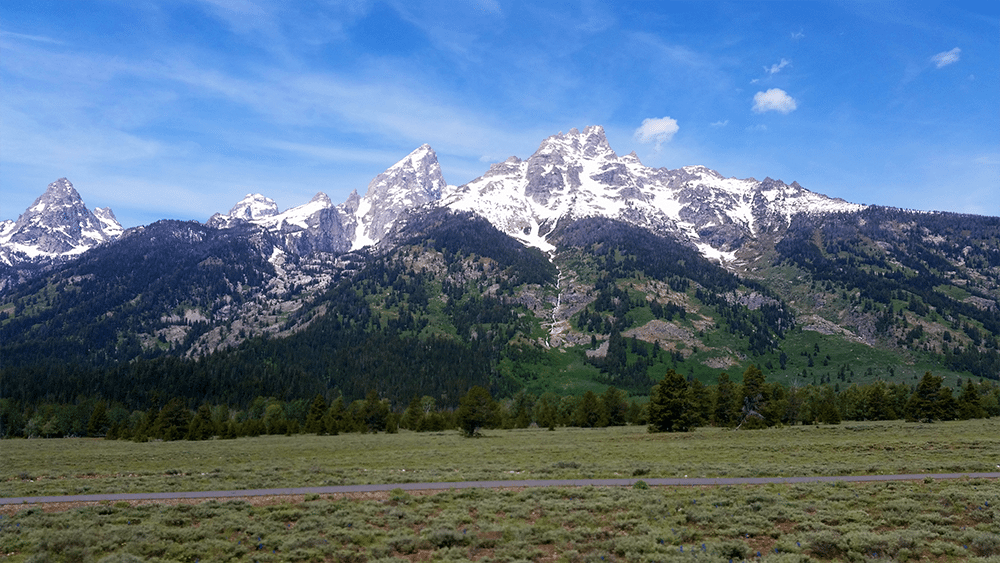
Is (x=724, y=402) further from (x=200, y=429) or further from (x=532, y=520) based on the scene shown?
(x=200, y=429)

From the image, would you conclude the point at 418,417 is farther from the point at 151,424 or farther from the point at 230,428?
the point at 151,424

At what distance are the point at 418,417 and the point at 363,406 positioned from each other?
12713mm

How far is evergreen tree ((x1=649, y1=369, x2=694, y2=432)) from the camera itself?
7656cm

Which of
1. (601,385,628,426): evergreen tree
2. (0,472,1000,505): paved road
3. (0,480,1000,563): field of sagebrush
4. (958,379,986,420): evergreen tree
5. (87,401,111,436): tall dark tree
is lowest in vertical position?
(87,401,111,436): tall dark tree

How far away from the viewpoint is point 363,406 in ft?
360

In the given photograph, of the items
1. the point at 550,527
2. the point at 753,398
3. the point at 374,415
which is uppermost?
the point at 550,527

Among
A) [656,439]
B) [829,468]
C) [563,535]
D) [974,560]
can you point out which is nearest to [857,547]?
[974,560]

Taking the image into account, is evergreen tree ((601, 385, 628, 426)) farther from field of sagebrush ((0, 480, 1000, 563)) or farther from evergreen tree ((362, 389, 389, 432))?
field of sagebrush ((0, 480, 1000, 563))

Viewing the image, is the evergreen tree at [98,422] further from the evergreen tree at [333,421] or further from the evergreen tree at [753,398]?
the evergreen tree at [753,398]

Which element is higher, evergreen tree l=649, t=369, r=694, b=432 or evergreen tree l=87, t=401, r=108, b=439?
evergreen tree l=649, t=369, r=694, b=432

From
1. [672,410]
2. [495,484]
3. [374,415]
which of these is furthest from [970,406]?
[374,415]

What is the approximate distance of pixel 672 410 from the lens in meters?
76.8

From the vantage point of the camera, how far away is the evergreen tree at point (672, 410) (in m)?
76.6

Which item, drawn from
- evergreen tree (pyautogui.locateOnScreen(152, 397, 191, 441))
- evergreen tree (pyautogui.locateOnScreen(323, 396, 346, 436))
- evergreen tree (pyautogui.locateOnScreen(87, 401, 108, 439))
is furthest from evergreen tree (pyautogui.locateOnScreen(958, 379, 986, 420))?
evergreen tree (pyautogui.locateOnScreen(87, 401, 108, 439))
